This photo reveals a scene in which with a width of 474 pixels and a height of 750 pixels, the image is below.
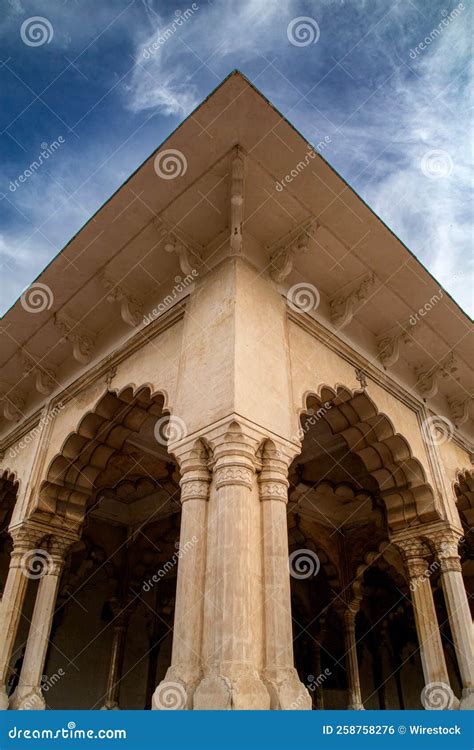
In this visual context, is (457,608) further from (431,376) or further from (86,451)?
(86,451)

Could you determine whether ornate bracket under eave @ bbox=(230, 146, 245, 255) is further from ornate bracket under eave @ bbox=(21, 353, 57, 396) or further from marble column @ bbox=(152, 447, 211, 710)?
ornate bracket under eave @ bbox=(21, 353, 57, 396)

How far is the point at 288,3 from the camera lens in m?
5.25

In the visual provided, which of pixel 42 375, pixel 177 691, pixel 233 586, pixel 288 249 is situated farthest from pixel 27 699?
pixel 288 249

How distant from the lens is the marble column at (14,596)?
6060mm

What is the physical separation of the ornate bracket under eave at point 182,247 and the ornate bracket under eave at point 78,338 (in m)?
1.90

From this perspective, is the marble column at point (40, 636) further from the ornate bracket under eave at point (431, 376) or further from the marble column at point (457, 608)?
the ornate bracket under eave at point (431, 376)

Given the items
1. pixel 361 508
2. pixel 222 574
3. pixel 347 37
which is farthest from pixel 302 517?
pixel 347 37

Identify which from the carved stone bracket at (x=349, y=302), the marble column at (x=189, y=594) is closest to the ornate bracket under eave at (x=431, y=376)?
the carved stone bracket at (x=349, y=302)

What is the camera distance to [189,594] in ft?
12.6

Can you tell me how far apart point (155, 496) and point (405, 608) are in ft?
23.9

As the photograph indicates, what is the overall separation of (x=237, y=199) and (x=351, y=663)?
9362 millimetres

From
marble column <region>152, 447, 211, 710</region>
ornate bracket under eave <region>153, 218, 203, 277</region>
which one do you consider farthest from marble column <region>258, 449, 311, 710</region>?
ornate bracket under eave <region>153, 218, 203, 277</region>

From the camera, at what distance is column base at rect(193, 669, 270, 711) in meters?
3.19
